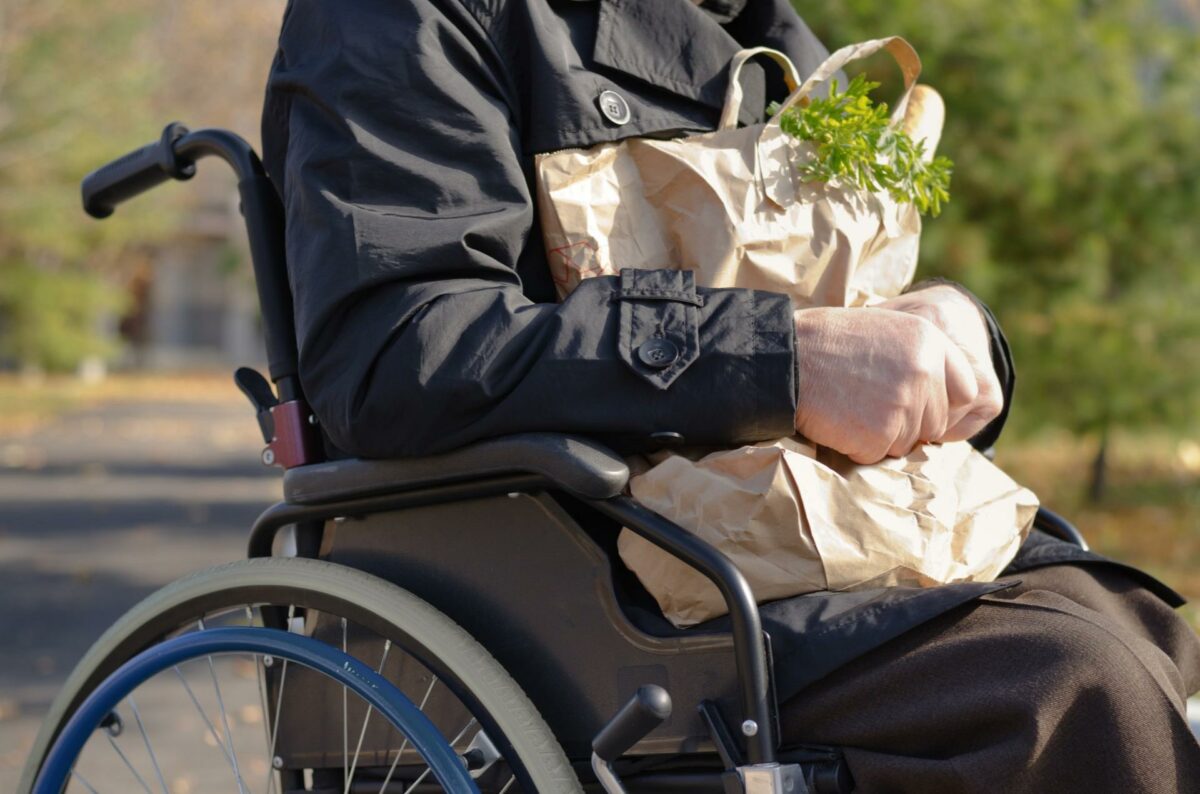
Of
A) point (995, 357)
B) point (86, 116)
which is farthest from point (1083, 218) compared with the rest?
point (86, 116)

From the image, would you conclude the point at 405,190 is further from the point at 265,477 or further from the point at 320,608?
the point at 265,477

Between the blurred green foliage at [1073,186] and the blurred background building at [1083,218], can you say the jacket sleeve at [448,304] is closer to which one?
the blurred background building at [1083,218]

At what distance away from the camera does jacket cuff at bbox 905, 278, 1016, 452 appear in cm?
197

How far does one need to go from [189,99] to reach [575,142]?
83.8 feet

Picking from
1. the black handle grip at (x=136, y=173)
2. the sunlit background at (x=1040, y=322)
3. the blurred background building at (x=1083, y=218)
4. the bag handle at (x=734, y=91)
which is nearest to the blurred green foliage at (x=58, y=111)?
the sunlit background at (x=1040, y=322)

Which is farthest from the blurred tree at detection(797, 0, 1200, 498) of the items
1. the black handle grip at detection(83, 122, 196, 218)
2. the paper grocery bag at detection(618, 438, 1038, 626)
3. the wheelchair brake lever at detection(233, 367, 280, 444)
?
the paper grocery bag at detection(618, 438, 1038, 626)

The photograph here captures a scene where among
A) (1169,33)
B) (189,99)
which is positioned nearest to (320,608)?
(1169,33)

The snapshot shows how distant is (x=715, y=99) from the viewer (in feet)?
6.30

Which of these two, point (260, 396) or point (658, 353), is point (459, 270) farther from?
point (260, 396)

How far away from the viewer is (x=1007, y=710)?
4.56 ft

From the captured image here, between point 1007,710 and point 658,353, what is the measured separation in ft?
1.73

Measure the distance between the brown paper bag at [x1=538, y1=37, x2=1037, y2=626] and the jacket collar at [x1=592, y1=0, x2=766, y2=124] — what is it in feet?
0.16

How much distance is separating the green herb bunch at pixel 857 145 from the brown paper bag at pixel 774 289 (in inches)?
0.8

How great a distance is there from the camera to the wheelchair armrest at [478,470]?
4.97 ft
